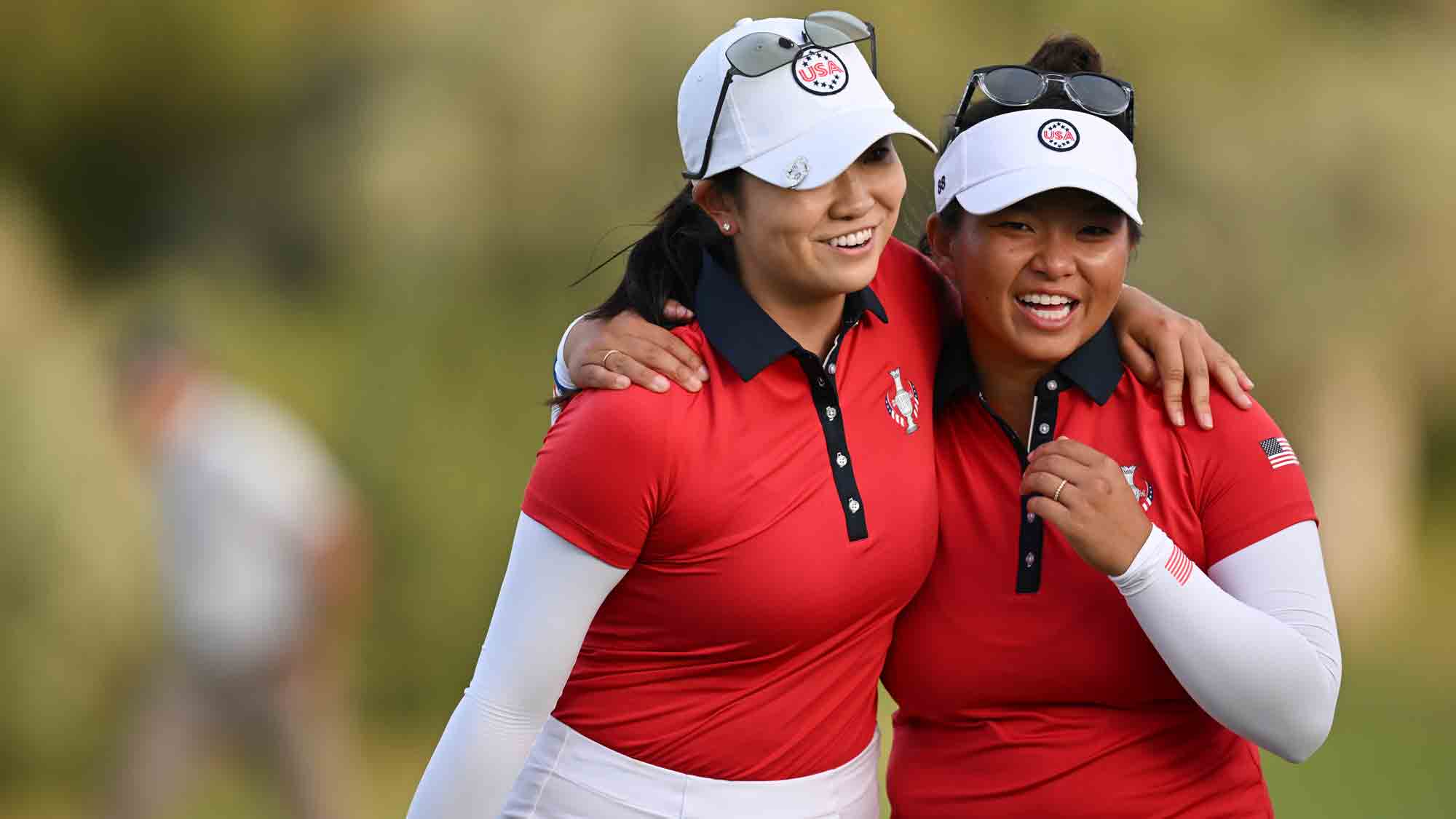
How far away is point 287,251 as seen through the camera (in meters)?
3.86

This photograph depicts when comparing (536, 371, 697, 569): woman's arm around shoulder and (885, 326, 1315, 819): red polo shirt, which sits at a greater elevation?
(536, 371, 697, 569): woman's arm around shoulder

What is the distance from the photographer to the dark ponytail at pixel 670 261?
1.80 meters

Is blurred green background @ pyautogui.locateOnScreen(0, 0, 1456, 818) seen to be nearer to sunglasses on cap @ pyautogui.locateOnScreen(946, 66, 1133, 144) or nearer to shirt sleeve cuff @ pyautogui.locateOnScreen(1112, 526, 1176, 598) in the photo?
sunglasses on cap @ pyautogui.locateOnScreen(946, 66, 1133, 144)

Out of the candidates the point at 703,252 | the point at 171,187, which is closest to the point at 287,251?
the point at 171,187

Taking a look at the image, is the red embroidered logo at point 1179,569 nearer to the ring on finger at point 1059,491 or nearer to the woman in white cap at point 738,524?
the ring on finger at point 1059,491

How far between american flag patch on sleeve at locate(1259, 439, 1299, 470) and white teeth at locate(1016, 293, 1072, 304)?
27cm

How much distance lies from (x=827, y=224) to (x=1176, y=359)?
44cm

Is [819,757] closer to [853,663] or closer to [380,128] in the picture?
[853,663]

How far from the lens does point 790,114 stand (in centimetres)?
168

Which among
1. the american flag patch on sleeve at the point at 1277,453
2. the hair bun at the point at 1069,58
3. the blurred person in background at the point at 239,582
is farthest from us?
the blurred person in background at the point at 239,582

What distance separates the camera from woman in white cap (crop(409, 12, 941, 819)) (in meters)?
1.62

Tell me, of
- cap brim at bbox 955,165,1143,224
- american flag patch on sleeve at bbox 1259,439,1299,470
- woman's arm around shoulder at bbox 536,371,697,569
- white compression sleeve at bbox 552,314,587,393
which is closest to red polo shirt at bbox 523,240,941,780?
woman's arm around shoulder at bbox 536,371,697,569

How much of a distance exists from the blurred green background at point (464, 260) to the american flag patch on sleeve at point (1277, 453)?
1.94m

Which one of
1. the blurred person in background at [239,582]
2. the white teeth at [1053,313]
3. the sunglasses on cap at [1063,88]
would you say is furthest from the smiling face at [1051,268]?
the blurred person in background at [239,582]
